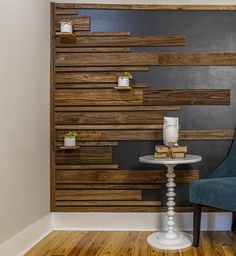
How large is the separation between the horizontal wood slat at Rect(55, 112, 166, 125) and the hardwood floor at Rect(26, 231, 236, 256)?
3.21 feet

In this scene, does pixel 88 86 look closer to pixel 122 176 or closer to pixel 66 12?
pixel 66 12

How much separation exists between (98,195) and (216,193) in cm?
111

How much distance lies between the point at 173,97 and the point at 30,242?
1711mm

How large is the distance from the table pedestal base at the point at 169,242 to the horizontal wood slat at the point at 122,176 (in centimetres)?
49

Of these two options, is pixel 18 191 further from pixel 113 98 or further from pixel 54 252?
pixel 113 98

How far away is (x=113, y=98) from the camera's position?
316 cm

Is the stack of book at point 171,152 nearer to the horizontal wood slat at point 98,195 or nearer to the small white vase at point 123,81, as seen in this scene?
the horizontal wood slat at point 98,195

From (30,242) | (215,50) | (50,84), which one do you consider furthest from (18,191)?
(215,50)

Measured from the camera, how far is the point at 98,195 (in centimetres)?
313

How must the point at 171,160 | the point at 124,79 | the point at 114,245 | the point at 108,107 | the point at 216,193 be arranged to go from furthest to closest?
the point at 108,107, the point at 124,79, the point at 114,245, the point at 171,160, the point at 216,193

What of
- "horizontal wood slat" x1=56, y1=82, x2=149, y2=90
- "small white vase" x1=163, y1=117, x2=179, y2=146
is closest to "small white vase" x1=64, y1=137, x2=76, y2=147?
"horizontal wood slat" x1=56, y1=82, x2=149, y2=90

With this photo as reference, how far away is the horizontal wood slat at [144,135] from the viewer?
3096mm

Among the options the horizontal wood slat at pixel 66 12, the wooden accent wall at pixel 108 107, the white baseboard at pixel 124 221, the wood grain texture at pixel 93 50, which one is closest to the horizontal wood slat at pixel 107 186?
the wooden accent wall at pixel 108 107

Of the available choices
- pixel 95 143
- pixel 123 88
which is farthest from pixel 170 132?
pixel 95 143
